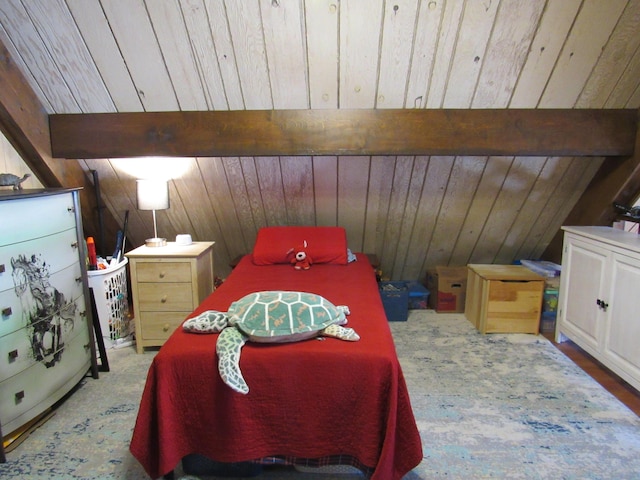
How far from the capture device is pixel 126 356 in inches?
108

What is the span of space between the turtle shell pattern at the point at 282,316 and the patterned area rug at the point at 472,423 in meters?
0.61

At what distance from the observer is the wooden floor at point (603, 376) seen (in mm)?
2225

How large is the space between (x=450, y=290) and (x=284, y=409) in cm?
214

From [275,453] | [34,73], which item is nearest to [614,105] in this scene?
[275,453]

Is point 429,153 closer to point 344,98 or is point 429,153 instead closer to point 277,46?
point 344,98

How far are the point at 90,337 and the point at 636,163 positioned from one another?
126 inches

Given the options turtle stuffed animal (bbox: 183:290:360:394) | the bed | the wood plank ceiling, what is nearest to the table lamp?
the wood plank ceiling

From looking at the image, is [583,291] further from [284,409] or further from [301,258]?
[284,409]

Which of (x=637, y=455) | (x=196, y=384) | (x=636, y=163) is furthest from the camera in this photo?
(x=636, y=163)

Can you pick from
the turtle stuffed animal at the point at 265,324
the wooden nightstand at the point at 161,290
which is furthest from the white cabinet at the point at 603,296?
the wooden nightstand at the point at 161,290

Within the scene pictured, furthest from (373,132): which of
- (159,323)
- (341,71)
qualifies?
(159,323)

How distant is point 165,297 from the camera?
2729mm

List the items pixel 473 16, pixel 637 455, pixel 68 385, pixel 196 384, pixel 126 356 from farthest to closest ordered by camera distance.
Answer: pixel 126 356 → pixel 68 385 → pixel 473 16 → pixel 637 455 → pixel 196 384

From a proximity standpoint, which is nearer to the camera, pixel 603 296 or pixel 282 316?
pixel 282 316
